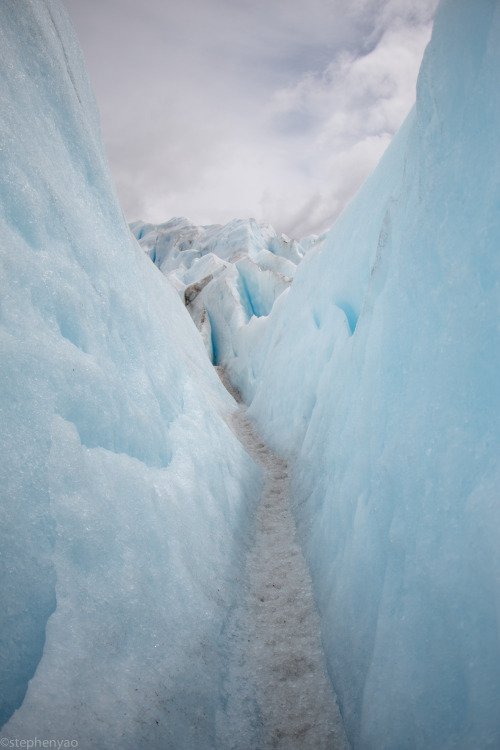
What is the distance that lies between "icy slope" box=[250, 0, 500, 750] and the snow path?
16cm

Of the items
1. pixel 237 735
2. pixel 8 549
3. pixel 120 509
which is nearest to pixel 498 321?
pixel 120 509

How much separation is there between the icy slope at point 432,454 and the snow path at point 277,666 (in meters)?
0.16

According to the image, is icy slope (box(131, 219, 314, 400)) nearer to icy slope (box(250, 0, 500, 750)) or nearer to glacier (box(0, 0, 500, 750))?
glacier (box(0, 0, 500, 750))

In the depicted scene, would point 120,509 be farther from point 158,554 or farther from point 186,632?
point 186,632

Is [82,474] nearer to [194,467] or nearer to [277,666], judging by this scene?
[194,467]

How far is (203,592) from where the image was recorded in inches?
109

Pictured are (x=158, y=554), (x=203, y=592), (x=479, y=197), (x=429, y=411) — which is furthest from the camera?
(x=203, y=592)

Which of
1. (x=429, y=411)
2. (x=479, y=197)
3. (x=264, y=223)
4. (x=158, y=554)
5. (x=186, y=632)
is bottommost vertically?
(x=186, y=632)

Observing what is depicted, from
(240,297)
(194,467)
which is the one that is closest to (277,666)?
(194,467)

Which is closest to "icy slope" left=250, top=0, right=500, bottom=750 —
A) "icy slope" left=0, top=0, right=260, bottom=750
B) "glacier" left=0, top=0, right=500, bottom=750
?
"glacier" left=0, top=0, right=500, bottom=750

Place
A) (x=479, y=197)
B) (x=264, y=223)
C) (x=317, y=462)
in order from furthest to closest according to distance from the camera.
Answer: (x=264, y=223) < (x=317, y=462) < (x=479, y=197)

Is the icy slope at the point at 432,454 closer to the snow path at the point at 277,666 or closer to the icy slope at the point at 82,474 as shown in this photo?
the snow path at the point at 277,666

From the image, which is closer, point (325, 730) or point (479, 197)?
point (479, 197)

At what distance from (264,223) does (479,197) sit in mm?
39326
